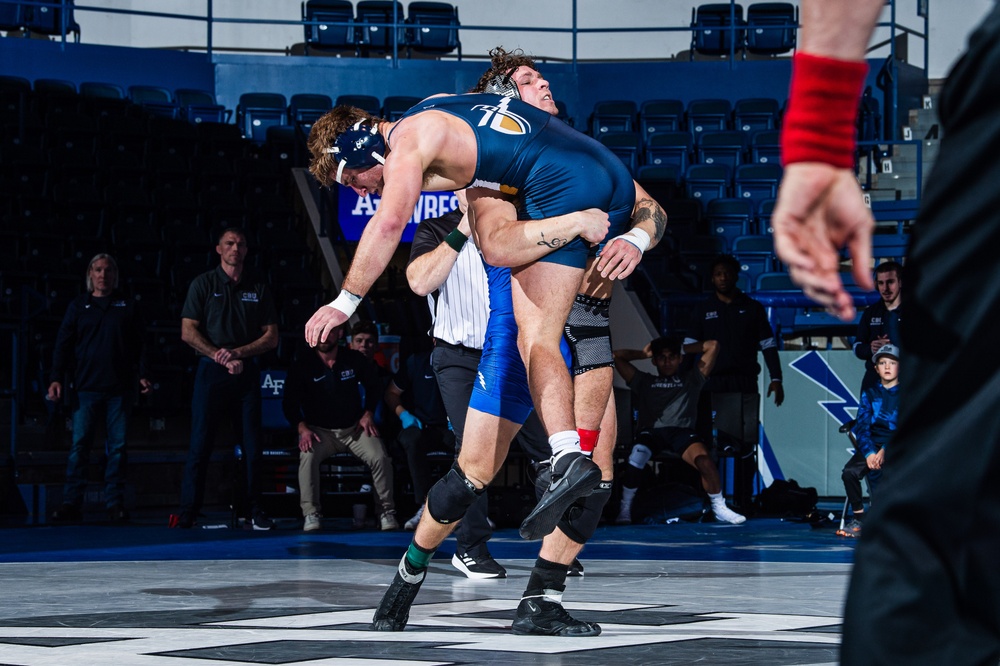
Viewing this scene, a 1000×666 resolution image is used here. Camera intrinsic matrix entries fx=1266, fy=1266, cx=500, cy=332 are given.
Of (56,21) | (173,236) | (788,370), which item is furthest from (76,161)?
(788,370)

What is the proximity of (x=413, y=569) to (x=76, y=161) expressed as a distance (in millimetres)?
11052

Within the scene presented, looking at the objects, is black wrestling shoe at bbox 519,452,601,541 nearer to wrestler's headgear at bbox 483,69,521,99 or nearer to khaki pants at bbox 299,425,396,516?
wrestler's headgear at bbox 483,69,521,99

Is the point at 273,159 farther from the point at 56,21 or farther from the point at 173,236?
the point at 56,21

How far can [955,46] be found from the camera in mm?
20078

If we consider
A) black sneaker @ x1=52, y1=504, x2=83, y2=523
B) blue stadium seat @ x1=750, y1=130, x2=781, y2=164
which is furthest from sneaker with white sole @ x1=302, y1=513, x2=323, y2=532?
blue stadium seat @ x1=750, y1=130, x2=781, y2=164

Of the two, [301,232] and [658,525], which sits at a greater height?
[301,232]

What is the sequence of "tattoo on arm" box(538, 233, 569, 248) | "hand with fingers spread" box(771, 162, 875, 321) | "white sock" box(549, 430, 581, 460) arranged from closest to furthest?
1. "hand with fingers spread" box(771, 162, 875, 321)
2. "white sock" box(549, 430, 581, 460)
3. "tattoo on arm" box(538, 233, 569, 248)

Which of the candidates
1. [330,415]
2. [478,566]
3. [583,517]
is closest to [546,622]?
[583,517]

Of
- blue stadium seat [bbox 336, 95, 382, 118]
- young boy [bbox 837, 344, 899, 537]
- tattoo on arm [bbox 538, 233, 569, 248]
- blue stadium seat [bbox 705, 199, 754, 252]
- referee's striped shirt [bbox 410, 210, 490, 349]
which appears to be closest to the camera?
tattoo on arm [bbox 538, 233, 569, 248]

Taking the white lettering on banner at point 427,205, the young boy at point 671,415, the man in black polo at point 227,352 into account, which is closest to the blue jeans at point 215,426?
the man in black polo at point 227,352

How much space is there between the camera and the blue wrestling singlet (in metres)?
3.77

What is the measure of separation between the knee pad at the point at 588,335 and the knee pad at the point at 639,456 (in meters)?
5.39

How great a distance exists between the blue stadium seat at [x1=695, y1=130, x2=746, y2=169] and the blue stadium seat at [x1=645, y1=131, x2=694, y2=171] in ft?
0.60

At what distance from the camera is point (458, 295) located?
6.47 metres
